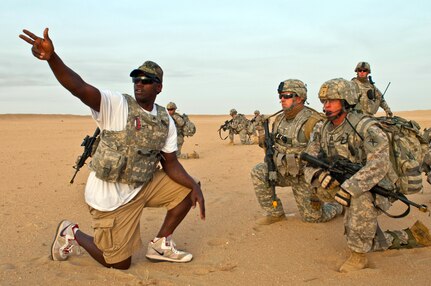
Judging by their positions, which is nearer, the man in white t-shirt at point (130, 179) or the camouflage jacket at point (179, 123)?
the man in white t-shirt at point (130, 179)

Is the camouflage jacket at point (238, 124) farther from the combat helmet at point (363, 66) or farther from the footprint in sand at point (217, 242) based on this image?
the footprint in sand at point (217, 242)

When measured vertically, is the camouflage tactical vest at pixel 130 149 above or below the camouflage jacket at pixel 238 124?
above

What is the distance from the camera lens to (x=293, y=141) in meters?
5.80

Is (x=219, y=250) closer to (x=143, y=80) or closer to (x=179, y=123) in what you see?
(x=143, y=80)

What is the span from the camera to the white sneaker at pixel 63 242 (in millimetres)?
4562

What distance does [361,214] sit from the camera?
14.2ft

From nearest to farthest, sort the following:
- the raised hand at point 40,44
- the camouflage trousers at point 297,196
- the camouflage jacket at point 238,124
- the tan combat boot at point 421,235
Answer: the raised hand at point 40,44 < the tan combat boot at point 421,235 < the camouflage trousers at point 297,196 < the camouflage jacket at point 238,124

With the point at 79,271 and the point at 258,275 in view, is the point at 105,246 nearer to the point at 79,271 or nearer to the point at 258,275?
the point at 79,271

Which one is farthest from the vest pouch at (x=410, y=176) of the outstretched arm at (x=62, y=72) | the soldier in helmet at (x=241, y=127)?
the soldier in helmet at (x=241, y=127)

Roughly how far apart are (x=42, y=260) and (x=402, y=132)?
12.5 ft

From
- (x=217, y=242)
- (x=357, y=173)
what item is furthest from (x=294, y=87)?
(x=217, y=242)

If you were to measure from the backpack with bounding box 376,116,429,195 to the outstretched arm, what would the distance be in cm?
270

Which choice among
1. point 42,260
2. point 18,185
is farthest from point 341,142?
point 18,185

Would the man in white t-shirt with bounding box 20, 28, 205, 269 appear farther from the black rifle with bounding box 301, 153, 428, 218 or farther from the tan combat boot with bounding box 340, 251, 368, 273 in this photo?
the tan combat boot with bounding box 340, 251, 368, 273
